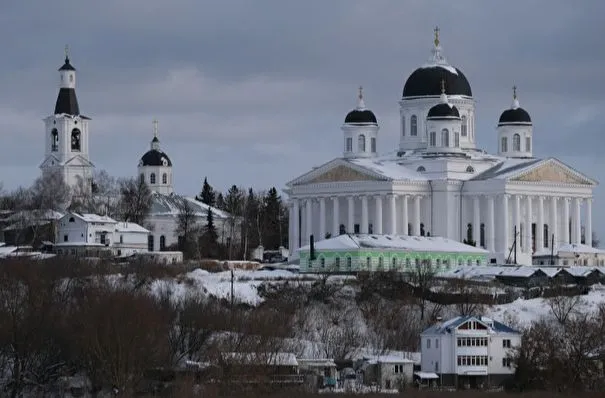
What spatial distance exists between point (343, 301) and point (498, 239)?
1944 centimetres

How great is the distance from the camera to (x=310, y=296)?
85000mm

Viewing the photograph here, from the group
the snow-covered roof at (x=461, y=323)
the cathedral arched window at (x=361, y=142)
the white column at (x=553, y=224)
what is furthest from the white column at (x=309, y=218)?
the snow-covered roof at (x=461, y=323)

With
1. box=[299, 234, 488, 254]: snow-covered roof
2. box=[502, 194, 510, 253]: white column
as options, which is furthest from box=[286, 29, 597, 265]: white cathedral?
box=[299, 234, 488, 254]: snow-covered roof

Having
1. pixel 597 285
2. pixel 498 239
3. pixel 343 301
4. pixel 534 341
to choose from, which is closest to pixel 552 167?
Result: pixel 498 239

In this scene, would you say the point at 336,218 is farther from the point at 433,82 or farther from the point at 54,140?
the point at 54,140

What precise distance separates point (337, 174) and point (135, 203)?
17402 millimetres

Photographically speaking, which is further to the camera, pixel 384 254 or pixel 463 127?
pixel 463 127

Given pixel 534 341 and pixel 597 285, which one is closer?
pixel 534 341

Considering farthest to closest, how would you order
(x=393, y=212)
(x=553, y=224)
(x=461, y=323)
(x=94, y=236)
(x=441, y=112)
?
(x=94, y=236), (x=441, y=112), (x=553, y=224), (x=393, y=212), (x=461, y=323)

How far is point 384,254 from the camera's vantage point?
317ft

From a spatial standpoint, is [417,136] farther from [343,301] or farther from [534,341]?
[534,341]

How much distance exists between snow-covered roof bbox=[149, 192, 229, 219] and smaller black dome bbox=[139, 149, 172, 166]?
18.5 ft

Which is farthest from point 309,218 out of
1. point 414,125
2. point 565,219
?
point 565,219

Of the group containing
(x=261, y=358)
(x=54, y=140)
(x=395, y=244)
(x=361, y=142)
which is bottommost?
(x=261, y=358)
